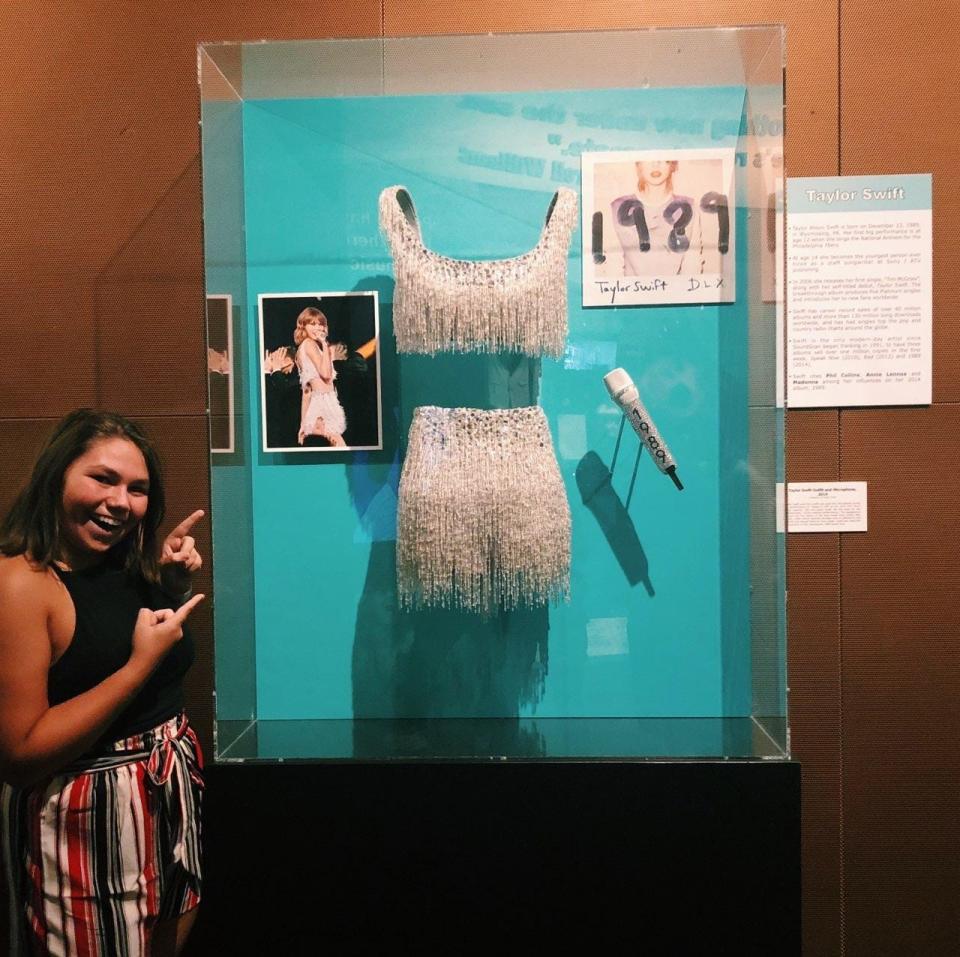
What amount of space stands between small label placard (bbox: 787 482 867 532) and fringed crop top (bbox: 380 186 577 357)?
65cm

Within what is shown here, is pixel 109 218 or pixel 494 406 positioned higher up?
pixel 109 218

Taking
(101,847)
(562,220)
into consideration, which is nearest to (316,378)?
(562,220)

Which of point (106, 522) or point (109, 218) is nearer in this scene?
point (106, 522)

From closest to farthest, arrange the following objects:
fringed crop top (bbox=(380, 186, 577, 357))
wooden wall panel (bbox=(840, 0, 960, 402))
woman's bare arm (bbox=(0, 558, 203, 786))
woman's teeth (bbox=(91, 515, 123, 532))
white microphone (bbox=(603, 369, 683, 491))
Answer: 1. woman's bare arm (bbox=(0, 558, 203, 786))
2. woman's teeth (bbox=(91, 515, 123, 532))
3. fringed crop top (bbox=(380, 186, 577, 357))
4. white microphone (bbox=(603, 369, 683, 491))
5. wooden wall panel (bbox=(840, 0, 960, 402))

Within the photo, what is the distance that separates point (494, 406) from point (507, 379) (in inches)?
2.3

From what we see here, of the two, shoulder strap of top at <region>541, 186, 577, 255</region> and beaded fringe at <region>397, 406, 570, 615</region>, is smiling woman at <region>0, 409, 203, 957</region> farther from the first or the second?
shoulder strap of top at <region>541, 186, 577, 255</region>

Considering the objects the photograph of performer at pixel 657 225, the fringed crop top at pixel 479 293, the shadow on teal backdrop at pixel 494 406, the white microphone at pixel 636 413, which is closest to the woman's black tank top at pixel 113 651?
the shadow on teal backdrop at pixel 494 406

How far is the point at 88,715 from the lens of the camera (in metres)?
1.25

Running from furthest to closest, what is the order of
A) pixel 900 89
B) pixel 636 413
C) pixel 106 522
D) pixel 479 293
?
pixel 900 89 → pixel 636 413 → pixel 479 293 → pixel 106 522

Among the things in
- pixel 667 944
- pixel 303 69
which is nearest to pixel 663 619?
pixel 667 944

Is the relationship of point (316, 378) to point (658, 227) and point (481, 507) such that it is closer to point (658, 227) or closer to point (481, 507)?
point (481, 507)

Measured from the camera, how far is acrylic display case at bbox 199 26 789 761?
160 centimetres

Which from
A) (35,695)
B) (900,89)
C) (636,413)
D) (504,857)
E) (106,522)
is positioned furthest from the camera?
(900,89)

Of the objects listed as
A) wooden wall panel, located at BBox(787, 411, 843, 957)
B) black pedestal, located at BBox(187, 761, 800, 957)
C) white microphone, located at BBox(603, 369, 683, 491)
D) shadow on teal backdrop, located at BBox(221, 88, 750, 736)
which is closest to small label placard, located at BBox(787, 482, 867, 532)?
wooden wall panel, located at BBox(787, 411, 843, 957)
